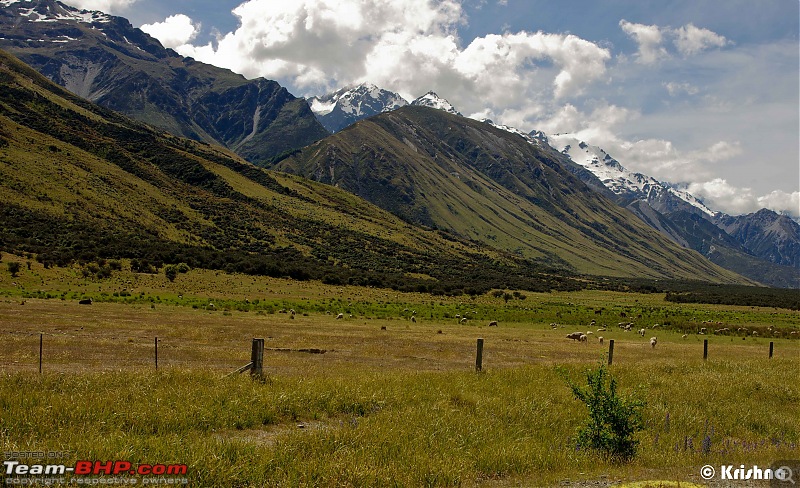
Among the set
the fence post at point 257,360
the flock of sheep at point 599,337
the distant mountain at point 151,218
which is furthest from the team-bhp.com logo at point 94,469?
the distant mountain at point 151,218

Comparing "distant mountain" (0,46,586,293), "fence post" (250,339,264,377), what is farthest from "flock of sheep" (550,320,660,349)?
"distant mountain" (0,46,586,293)

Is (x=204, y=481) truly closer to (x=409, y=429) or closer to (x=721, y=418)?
(x=409, y=429)

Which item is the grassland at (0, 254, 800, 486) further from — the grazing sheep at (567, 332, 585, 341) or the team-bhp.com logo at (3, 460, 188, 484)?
the grazing sheep at (567, 332, 585, 341)

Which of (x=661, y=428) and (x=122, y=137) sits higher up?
(x=122, y=137)

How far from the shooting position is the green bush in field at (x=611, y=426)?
11.7 meters

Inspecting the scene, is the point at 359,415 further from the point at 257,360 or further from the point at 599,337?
the point at 599,337

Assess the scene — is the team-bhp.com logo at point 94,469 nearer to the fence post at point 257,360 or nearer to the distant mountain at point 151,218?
the fence post at point 257,360

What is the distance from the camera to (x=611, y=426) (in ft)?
39.6

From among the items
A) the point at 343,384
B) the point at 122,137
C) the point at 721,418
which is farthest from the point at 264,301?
the point at 122,137

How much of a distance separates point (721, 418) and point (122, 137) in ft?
740

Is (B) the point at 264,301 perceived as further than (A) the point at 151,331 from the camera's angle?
Yes

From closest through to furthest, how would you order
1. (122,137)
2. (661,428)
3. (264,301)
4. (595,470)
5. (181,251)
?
1. (595,470)
2. (661,428)
3. (264,301)
4. (181,251)
5. (122,137)

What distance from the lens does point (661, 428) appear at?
572 inches

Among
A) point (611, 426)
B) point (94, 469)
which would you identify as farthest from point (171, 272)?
point (611, 426)
